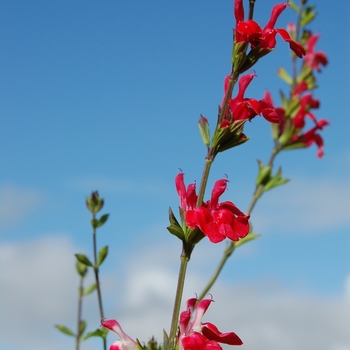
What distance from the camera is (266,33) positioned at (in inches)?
85.9

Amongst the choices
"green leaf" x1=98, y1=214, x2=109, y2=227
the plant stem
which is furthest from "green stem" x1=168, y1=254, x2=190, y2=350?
"green leaf" x1=98, y1=214, x2=109, y2=227

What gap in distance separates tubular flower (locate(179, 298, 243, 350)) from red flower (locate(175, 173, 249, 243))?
33cm

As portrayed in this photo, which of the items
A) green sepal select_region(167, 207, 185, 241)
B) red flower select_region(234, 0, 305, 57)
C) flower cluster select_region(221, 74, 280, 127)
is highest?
red flower select_region(234, 0, 305, 57)

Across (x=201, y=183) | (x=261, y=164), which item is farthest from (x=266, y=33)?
(x=261, y=164)

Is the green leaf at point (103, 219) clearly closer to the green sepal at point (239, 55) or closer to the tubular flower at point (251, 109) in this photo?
the tubular flower at point (251, 109)

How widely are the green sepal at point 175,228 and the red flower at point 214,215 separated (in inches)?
1.5

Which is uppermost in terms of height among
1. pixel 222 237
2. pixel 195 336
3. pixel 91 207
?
pixel 91 207

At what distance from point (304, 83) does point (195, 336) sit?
4.22 meters

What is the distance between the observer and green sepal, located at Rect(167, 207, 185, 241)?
2.01 m

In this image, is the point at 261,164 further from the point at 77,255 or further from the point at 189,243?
the point at 189,243

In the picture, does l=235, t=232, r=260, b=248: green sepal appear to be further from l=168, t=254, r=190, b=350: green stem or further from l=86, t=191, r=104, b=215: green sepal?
l=168, t=254, r=190, b=350: green stem

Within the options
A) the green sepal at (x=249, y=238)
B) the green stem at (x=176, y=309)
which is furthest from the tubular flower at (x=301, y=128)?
the green stem at (x=176, y=309)

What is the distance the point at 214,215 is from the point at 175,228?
21cm

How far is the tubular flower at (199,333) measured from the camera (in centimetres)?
199
